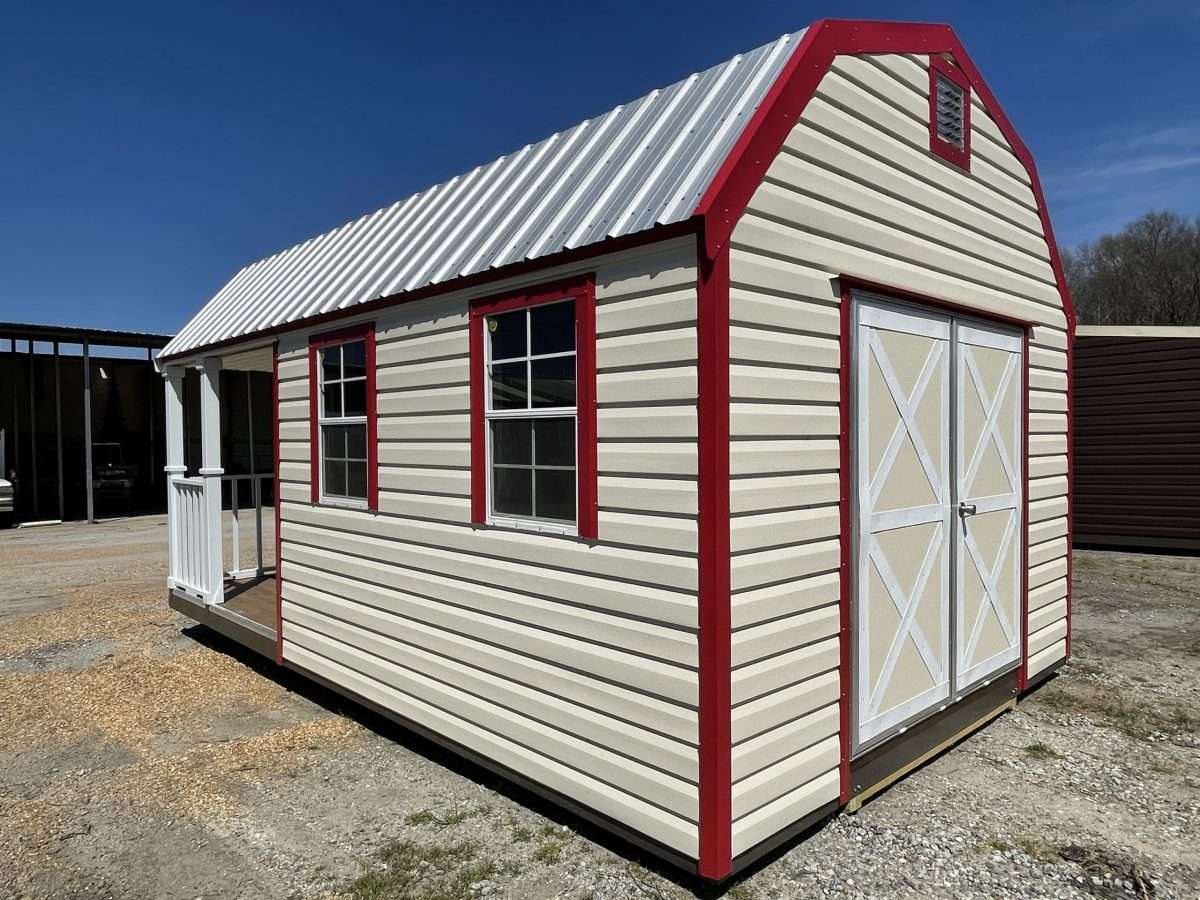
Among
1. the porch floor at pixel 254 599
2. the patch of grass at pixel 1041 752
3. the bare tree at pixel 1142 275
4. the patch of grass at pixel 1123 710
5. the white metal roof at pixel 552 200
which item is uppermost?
the bare tree at pixel 1142 275

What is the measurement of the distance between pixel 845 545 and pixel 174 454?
690cm

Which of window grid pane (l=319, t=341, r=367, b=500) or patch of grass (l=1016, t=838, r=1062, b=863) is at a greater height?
window grid pane (l=319, t=341, r=367, b=500)

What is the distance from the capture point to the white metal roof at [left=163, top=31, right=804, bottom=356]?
3.30 meters

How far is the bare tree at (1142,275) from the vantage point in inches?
1262

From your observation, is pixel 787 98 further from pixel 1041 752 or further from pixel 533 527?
pixel 1041 752

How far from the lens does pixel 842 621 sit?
359cm

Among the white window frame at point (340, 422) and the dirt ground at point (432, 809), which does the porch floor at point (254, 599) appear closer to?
the dirt ground at point (432, 809)

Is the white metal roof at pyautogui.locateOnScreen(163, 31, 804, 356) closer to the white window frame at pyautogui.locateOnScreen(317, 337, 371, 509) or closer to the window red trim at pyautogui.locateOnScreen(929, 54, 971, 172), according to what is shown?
the white window frame at pyautogui.locateOnScreen(317, 337, 371, 509)

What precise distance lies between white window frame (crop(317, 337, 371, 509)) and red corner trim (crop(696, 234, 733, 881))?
2743 mm

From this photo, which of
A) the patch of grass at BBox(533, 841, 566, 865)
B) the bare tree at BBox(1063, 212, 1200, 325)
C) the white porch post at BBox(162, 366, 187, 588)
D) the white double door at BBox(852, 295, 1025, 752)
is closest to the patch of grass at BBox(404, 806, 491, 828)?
the patch of grass at BBox(533, 841, 566, 865)

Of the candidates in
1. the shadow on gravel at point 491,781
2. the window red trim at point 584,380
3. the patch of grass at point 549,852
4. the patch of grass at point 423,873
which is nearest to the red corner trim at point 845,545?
the shadow on gravel at point 491,781

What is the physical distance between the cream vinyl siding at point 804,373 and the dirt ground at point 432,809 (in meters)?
0.50

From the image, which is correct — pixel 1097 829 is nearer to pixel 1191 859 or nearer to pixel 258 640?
pixel 1191 859

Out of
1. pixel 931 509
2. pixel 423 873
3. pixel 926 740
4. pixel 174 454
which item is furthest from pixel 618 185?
pixel 174 454
